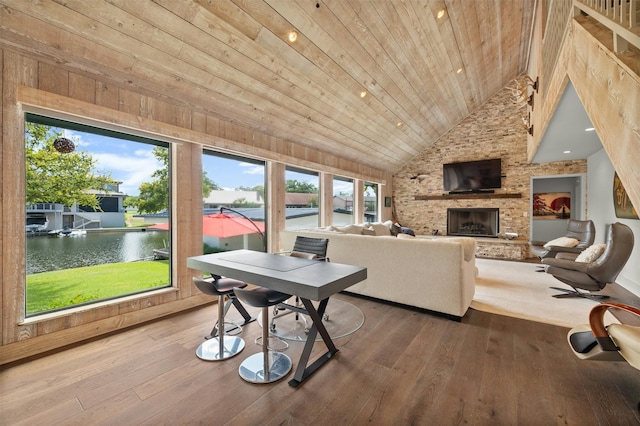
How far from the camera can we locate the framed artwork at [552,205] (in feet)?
25.1

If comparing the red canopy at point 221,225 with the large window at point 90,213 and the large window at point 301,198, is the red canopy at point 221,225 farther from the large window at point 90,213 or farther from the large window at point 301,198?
the large window at point 301,198

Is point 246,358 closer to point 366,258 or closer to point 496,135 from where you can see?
point 366,258

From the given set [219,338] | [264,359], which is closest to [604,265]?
[264,359]

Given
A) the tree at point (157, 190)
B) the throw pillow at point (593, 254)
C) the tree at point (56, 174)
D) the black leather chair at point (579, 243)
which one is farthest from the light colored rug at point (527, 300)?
the tree at point (56, 174)

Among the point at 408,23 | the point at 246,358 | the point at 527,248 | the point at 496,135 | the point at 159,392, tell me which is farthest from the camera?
the point at 496,135

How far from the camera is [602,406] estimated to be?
1.67m

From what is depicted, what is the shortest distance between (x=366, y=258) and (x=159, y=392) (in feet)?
8.56

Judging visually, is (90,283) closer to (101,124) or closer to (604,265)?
(101,124)

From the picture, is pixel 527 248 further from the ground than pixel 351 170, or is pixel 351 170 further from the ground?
pixel 351 170

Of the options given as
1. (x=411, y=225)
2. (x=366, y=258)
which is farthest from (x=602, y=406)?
(x=411, y=225)

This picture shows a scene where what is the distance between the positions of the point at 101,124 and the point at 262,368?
9.33ft

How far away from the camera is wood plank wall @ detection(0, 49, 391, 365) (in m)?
2.15

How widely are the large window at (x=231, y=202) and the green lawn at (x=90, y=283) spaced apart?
2.34 ft

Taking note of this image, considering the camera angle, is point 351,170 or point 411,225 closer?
point 351,170
